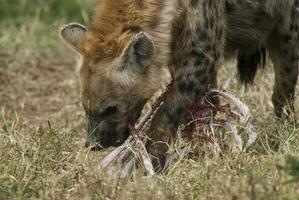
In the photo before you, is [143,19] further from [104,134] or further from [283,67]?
[283,67]

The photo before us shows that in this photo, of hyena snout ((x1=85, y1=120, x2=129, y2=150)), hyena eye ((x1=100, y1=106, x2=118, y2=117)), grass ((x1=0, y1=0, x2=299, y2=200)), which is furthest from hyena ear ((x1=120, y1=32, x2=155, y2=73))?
grass ((x1=0, y1=0, x2=299, y2=200))

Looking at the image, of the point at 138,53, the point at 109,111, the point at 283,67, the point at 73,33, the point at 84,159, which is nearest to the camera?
the point at 84,159

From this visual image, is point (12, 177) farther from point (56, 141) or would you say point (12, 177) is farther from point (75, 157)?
point (56, 141)

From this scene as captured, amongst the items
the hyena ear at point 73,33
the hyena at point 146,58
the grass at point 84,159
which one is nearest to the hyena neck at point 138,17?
the hyena at point 146,58

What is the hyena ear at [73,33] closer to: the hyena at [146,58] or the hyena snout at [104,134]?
the hyena at [146,58]

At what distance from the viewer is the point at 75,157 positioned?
4984 mm

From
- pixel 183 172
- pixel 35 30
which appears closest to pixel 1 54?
pixel 35 30

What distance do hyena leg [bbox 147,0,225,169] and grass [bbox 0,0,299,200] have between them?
327 mm

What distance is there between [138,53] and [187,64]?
0.37 metres

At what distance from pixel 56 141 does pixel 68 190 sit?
3.40 feet

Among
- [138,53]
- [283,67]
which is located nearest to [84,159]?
[138,53]

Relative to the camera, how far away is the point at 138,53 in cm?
508

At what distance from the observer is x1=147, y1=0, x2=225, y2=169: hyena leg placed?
208 inches

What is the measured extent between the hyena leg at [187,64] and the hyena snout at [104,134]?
0.18 metres
